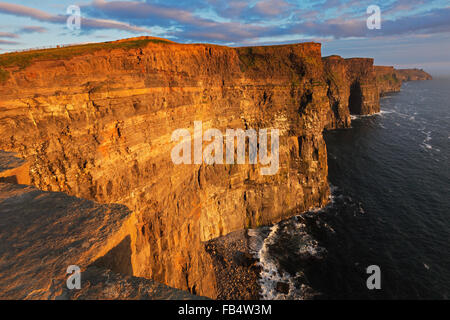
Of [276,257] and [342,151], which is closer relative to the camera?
[276,257]

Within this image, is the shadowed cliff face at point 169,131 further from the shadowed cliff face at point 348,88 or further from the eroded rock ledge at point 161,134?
the shadowed cliff face at point 348,88

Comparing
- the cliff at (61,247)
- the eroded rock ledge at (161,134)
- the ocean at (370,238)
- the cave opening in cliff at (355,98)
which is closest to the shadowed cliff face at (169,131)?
the eroded rock ledge at (161,134)

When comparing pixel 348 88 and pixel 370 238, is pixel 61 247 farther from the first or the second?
pixel 348 88

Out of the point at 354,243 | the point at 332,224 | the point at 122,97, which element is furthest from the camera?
the point at 332,224

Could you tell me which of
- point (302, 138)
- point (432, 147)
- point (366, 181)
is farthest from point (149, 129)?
point (432, 147)

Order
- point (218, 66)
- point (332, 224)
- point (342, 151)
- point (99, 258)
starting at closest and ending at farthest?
point (99, 258), point (218, 66), point (332, 224), point (342, 151)
